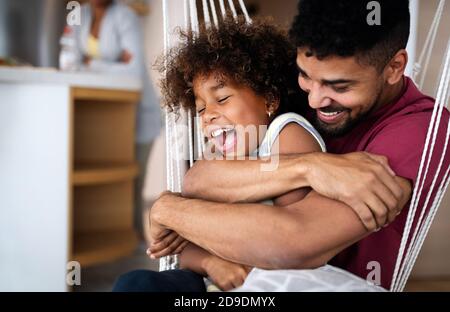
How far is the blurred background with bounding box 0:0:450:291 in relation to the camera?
1.65m

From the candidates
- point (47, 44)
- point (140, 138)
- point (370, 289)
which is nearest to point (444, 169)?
point (370, 289)

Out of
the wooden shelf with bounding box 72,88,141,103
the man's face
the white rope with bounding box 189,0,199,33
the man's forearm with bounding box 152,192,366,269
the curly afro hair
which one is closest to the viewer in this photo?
the man's forearm with bounding box 152,192,366,269

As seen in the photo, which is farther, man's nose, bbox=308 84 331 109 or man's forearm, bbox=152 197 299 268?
man's nose, bbox=308 84 331 109

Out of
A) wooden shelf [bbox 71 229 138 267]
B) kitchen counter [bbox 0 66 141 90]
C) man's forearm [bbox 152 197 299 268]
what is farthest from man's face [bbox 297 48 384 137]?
wooden shelf [bbox 71 229 138 267]

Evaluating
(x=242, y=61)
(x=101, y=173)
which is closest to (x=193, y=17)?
(x=242, y=61)

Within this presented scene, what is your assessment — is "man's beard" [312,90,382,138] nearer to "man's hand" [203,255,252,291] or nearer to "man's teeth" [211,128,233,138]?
"man's teeth" [211,128,233,138]

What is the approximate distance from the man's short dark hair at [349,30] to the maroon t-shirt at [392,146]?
77mm

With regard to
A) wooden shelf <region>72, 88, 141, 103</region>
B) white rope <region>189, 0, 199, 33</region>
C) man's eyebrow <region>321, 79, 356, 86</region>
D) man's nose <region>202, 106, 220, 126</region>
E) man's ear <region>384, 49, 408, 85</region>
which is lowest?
man's nose <region>202, 106, 220, 126</region>

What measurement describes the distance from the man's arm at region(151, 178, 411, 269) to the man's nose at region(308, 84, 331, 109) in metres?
0.15

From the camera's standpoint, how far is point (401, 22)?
768 millimetres

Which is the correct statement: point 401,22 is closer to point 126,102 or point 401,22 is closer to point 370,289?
point 370,289

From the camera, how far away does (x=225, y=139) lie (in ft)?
2.72

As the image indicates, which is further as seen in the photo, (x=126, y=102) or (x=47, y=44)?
(x=47, y=44)

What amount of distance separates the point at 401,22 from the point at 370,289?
37cm
